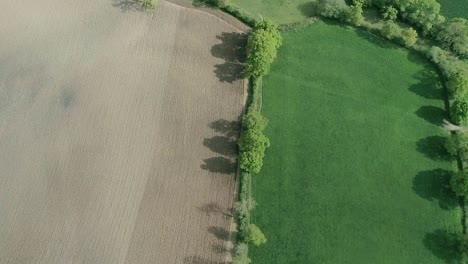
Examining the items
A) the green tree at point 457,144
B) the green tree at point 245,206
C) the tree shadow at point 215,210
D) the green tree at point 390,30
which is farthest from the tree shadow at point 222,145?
the green tree at point 457,144

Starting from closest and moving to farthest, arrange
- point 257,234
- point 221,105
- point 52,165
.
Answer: point 257,234 → point 52,165 → point 221,105

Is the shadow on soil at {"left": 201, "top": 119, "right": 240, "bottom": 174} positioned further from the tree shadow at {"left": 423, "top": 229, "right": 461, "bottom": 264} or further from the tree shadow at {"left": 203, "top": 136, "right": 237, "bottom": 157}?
the tree shadow at {"left": 423, "top": 229, "right": 461, "bottom": 264}

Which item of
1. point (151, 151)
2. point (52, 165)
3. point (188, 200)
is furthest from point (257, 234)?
point (52, 165)

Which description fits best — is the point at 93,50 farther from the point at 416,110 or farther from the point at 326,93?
the point at 416,110

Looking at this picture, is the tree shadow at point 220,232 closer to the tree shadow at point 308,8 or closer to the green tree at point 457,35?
the tree shadow at point 308,8

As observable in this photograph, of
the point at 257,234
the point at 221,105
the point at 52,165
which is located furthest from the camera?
the point at 221,105

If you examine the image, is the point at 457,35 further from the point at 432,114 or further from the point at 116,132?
the point at 116,132

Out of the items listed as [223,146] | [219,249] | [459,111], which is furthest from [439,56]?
[219,249]
